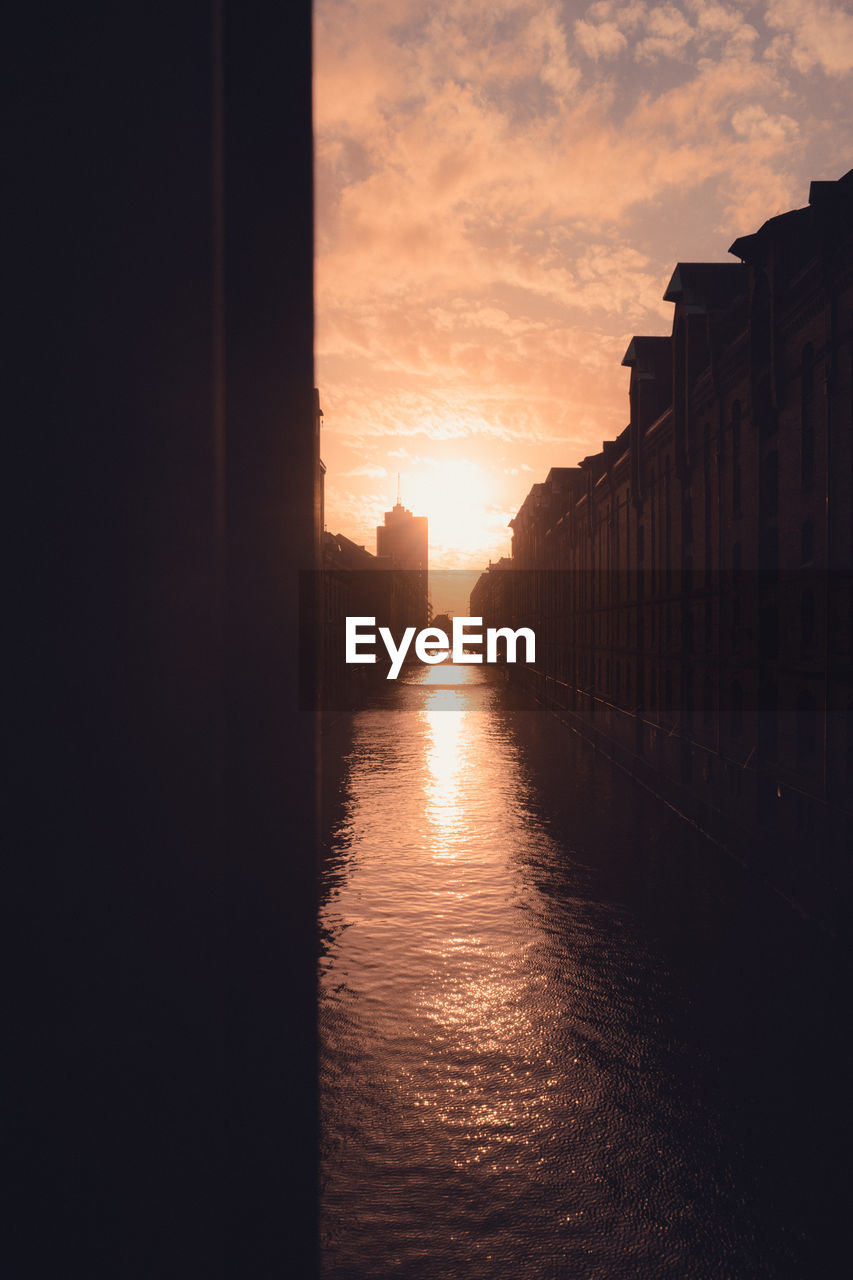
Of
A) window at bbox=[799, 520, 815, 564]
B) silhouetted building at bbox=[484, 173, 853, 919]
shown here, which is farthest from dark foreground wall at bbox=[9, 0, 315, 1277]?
window at bbox=[799, 520, 815, 564]

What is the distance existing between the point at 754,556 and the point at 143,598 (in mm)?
16417

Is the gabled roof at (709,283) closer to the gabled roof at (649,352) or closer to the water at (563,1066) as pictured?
the gabled roof at (649,352)

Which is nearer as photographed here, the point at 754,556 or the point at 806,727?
the point at 806,727

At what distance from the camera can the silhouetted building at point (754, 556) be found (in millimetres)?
12680

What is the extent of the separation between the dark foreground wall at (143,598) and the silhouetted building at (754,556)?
994cm

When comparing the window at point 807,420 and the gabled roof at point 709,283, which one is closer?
the window at point 807,420

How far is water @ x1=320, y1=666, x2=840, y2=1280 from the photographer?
490 cm

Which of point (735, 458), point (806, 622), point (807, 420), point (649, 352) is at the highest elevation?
point (649, 352)

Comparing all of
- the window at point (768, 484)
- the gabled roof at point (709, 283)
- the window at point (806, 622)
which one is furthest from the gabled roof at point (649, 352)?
the window at point (806, 622)

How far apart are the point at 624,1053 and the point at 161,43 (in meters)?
7.37

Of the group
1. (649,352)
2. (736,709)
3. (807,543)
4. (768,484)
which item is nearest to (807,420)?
(768,484)

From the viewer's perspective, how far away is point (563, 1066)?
691cm

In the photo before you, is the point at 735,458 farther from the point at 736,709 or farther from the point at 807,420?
the point at 736,709

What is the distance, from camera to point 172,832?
1936 mm
